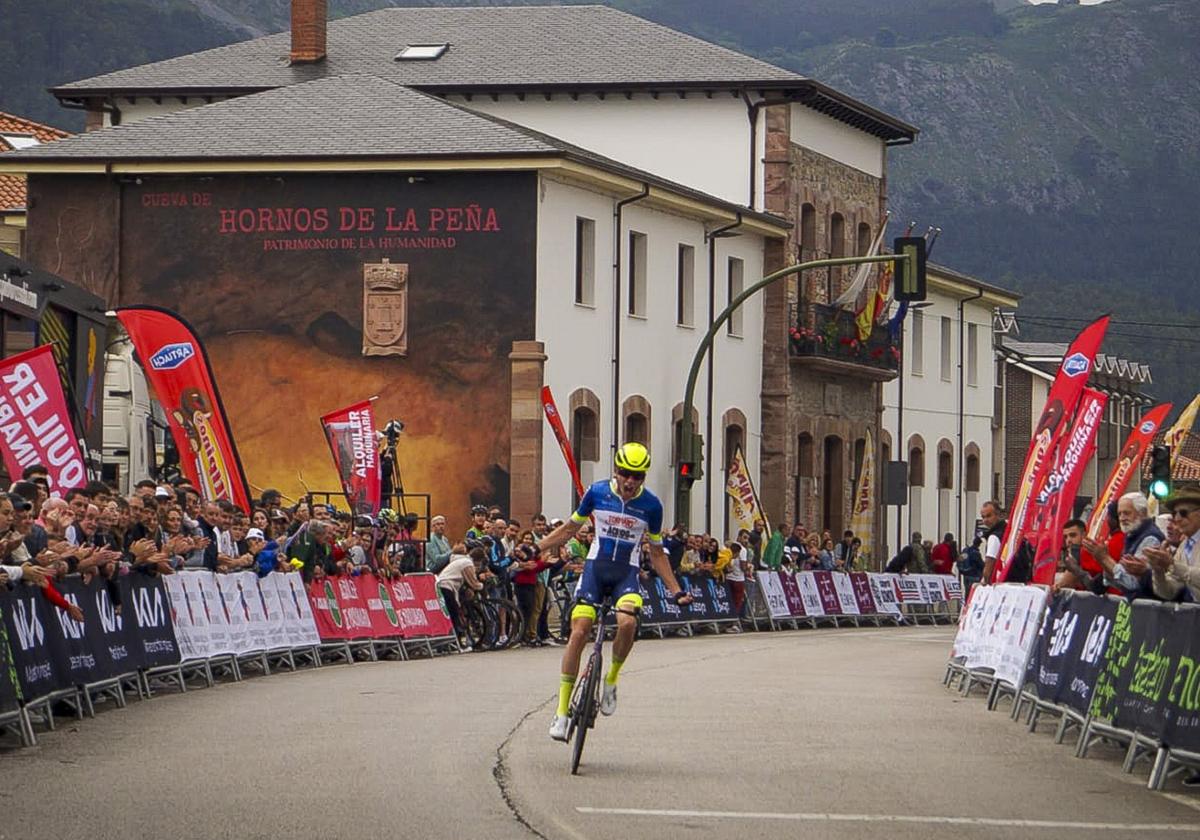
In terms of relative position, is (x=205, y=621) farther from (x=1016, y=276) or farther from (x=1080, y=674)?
Answer: (x=1016, y=276)

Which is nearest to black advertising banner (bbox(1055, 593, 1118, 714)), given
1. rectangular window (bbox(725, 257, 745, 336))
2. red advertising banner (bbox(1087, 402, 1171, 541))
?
red advertising banner (bbox(1087, 402, 1171, 541))

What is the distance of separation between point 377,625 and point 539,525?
833 centimetres

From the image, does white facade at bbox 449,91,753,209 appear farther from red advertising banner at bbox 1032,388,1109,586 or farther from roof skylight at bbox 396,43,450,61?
red advertising banner at bbox 1032,388,1109,586

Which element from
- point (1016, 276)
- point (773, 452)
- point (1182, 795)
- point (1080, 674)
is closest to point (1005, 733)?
point (1080, 674)

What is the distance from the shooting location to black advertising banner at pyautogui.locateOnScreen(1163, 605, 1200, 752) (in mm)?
14867

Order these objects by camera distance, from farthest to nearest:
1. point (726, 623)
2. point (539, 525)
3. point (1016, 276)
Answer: point (1016, 276) < point (726, 623) < point (539, 525)

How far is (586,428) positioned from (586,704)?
30.9 m

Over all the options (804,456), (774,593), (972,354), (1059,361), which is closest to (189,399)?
(774,593)

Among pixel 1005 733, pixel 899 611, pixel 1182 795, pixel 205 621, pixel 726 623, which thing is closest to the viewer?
pixel 1182 795

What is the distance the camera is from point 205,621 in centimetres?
2373

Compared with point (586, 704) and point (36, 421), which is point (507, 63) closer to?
point (36, 421)

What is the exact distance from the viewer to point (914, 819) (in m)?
13.7

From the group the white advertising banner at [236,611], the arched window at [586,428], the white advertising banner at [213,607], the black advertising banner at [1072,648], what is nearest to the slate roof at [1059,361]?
the arched window at [586,428]

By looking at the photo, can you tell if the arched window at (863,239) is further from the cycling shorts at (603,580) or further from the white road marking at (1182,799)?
the white road marking at (1182,799)
